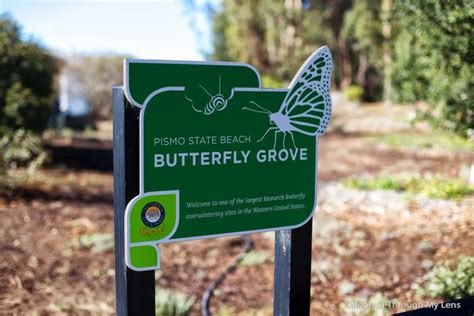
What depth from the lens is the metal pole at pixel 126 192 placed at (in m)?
2.40

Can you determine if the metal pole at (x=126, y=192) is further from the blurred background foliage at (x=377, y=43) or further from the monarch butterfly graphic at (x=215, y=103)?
the blurred background foliage at (x=377, y=43)

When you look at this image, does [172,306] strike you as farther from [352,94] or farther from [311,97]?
[352,94]

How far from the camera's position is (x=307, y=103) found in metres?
2.85

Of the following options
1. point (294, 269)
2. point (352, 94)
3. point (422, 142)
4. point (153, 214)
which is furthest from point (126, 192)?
point (352, 94)

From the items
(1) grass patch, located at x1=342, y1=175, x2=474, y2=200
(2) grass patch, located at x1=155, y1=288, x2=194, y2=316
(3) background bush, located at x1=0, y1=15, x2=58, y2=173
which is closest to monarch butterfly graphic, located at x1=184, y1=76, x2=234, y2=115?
(2) grass patch, located at x1=155, y1=288, x2=194, y2=316

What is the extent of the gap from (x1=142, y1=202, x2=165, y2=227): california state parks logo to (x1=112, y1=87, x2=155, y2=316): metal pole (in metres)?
0.10

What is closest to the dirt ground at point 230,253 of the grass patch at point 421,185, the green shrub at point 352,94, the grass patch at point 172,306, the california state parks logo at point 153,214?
the grass patch at point 421,185

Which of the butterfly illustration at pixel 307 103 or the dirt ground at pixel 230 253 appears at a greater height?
the butterfly illustration at pixel 307 103

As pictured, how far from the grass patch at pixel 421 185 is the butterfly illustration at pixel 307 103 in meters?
5.12

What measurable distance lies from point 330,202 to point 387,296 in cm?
363

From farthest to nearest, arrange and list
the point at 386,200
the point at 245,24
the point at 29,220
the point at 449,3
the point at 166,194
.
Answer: the point at 245,24 → the point at 386,200 → the point at 29,220 → the point at 449,3 → the point at 166,194

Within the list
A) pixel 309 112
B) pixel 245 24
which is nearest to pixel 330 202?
pixel 309 112

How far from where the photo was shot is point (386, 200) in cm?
771

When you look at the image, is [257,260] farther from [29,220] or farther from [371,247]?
[29,220]
